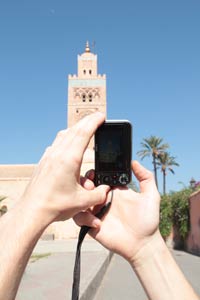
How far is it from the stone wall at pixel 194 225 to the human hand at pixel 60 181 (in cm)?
1638

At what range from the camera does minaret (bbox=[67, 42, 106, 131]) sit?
4338 centimetres

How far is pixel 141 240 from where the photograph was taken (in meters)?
1.54

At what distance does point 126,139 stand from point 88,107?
42.4 meters

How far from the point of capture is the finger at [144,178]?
159 centimetres

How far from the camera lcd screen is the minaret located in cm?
4111

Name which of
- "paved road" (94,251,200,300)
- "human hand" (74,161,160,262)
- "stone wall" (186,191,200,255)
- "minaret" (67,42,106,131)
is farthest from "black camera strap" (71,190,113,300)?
"minaret" (67,42,106,131)

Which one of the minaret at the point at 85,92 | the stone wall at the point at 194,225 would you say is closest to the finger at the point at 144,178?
the stone wall at the point at 194,225

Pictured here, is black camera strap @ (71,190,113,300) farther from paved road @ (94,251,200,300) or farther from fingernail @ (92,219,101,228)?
paved road @ (94,251,200,300)

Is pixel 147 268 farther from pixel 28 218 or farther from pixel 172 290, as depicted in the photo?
pixel 28 218

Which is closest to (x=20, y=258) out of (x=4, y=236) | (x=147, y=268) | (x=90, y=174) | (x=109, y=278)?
(x=4, y=236)

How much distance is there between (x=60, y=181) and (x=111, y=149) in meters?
0.40

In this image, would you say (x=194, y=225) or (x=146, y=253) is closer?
(x=146, y=253)

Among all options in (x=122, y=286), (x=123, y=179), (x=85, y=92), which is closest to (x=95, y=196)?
(x=123, y=179)

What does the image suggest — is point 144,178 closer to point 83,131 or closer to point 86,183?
point 86,183
